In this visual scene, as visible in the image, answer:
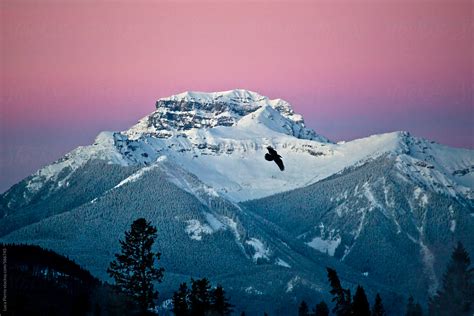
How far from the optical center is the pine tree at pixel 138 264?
14050 cm

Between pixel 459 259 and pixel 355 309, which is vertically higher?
pixel 459 259

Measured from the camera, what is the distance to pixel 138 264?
142000 millimetres

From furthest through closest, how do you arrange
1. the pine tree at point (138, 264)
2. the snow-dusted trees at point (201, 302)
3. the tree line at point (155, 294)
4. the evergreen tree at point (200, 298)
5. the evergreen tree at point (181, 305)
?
1. the evergreen tree at point (181, 305)
2. the evergreen tree at point (200, 298)
3. the snow-dusted trees at point (201, 302)
4. the tree line at point (155, 294)
5. the pine tree at point (138, 264)

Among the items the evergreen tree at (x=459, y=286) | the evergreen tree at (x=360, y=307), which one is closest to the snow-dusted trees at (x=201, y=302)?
the evergreen tree at (x=360, y=307)

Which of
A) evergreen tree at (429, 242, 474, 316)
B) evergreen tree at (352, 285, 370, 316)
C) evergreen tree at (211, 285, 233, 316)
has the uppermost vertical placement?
evergreen tree at (429, 242, 474, 316)

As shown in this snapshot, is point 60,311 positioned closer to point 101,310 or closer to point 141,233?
point 101,310

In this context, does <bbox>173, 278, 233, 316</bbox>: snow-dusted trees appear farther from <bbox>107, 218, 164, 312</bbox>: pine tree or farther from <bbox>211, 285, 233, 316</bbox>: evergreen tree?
<bbox>107, 218, 164, 312</bbox>: pine tree

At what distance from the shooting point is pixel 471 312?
170m

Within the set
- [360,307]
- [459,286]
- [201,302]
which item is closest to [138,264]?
[201,302]

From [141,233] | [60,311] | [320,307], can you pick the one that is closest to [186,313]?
[141,233]

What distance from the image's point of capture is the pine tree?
461 ft

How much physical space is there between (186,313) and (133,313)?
11.4m

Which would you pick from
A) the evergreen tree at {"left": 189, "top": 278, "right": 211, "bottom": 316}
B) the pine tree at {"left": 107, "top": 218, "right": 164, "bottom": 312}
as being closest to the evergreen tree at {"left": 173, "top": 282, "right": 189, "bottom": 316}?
the evergreen tree at {"left": 189, "top": 278, "right": 211, "bottom": 316}

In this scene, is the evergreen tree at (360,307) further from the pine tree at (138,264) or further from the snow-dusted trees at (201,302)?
the pine tree at (138,264)
